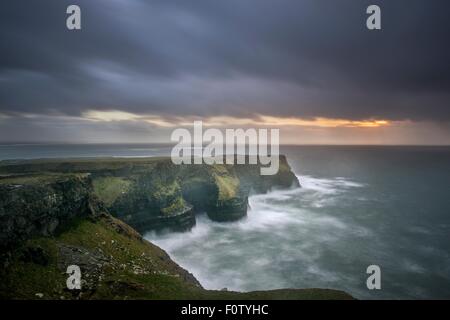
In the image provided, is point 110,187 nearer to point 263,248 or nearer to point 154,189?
point 154,189

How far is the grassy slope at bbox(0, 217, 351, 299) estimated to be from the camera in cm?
2406

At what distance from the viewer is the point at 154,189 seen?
205ft

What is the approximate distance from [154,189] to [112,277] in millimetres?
35846

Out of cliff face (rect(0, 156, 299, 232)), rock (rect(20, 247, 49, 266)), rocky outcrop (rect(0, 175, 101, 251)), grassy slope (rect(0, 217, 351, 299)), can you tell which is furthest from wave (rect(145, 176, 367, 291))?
rock (rect(20, 247, 49, 266))

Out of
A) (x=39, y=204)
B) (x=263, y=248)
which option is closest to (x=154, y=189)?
(x=263, y=248)

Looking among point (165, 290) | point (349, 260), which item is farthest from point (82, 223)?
point (349, 260)

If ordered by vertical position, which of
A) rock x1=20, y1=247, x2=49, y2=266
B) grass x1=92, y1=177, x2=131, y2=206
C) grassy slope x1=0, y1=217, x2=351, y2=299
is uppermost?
grass x1=92, y1=177, x2=131, y2=206

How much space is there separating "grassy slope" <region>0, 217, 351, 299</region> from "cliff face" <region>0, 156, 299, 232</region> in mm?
9739

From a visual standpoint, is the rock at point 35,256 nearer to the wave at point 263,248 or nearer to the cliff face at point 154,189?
the cliff face at point 154,189

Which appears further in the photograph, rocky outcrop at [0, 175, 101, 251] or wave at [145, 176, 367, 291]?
wave at [145, 176, 367, 291]

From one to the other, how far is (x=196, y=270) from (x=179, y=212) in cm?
1816

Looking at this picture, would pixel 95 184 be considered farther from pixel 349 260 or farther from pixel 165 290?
pixel 349 260

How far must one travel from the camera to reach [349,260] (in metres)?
52.4

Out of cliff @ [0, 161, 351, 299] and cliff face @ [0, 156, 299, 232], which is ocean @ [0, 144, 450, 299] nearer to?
cliff face @ [0, 156, 299, 232]
